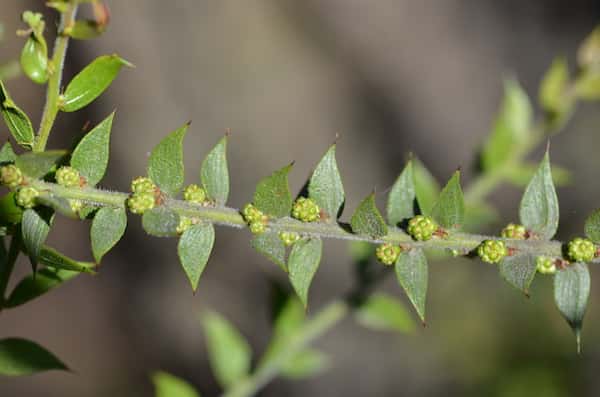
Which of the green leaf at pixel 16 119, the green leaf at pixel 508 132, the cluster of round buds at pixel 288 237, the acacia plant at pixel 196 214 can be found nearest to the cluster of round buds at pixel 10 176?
the acacia plant at pixel 196 214

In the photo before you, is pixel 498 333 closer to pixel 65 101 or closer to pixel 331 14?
pixel 331 14

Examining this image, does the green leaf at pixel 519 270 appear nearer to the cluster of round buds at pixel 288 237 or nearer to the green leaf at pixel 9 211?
the cluster of round buds at pixel 288 237

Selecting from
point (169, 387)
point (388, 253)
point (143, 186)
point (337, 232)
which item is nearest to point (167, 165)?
point (143, 186)

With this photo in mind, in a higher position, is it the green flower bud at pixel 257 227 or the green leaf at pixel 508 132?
the green leaf at pixel 508 132

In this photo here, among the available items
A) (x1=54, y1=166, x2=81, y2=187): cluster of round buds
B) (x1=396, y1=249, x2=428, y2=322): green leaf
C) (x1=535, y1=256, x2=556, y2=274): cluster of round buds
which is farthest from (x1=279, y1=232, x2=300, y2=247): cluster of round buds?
(x1=535, y1=256, x2=556, y2=274): cluster of round buds

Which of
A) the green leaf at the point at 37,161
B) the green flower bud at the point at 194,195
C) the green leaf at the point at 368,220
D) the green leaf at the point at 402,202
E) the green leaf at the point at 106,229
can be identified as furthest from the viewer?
the green leaf at the point at 402,202

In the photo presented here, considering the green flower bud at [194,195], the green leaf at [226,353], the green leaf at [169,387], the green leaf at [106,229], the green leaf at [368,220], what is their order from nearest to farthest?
1. the green leaf at [106,229]
2. the green leaf at [368,220]
3. the green flower bud at [194,195]
4. the green leaf at [169,387]
5. the green leaf at [226,353]
